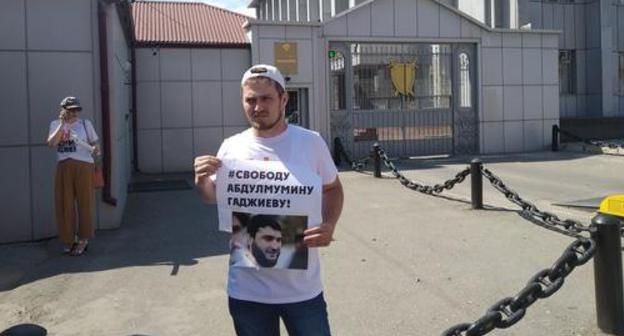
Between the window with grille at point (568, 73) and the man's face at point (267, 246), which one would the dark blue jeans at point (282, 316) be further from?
the window with grille at point (568, 73)

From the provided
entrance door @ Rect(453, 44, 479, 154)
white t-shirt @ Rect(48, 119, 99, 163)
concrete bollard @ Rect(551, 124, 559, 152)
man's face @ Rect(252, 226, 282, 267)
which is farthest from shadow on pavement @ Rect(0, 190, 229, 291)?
concrete bollard @ Rect(551, 124, 559, 152)

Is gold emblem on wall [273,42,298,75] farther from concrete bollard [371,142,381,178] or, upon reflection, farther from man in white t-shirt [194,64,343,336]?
man in white t-shirt [194,64,343,336]

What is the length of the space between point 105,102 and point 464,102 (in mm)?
12998

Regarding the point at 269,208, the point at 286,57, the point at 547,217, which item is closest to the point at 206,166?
the point at 269,208

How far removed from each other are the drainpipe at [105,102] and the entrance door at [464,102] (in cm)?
1247

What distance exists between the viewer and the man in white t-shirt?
305 cm

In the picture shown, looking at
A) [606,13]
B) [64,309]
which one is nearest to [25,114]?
[64,309]

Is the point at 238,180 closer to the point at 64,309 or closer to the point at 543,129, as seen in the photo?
the point at 64,309

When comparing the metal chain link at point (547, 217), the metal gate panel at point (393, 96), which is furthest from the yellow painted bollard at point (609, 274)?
the metal gate panel at point (393, 96)

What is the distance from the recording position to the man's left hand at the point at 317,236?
298cm

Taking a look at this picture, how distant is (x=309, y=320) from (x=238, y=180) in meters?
0.70

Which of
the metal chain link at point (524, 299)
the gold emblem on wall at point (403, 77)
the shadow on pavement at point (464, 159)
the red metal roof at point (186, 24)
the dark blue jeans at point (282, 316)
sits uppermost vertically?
the red metal roof at point (186, 24)

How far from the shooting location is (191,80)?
17062mm

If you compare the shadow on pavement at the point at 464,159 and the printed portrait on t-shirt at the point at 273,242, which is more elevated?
the printed portrait on t-shirt at the point at 273,242
